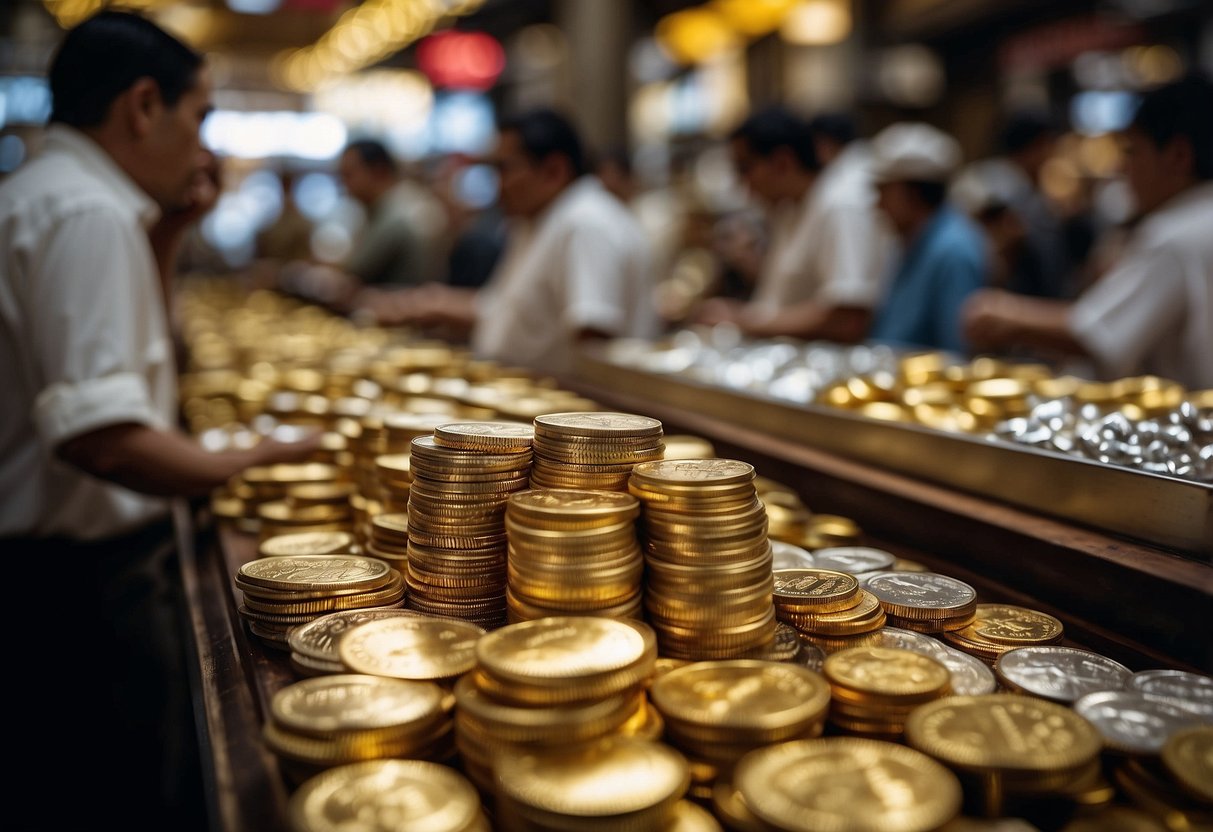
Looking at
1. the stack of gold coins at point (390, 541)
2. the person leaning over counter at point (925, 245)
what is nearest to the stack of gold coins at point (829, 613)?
the stack of gold coins at point (390, 541)

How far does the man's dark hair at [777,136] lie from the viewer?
16.8 ft

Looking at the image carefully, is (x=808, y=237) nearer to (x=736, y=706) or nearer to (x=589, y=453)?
(x=589, y=453)

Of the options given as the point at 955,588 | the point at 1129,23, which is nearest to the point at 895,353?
the point at 955,588

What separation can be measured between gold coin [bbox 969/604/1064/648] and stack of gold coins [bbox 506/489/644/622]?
582mm

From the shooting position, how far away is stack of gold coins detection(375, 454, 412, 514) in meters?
1.70

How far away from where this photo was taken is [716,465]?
4.42 ft

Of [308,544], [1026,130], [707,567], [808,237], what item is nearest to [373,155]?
[808,237]

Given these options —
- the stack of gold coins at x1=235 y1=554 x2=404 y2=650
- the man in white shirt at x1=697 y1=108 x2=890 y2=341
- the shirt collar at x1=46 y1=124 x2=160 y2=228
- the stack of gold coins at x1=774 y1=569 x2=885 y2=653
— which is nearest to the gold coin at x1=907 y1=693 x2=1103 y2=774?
the stack of gold coins at x1=774 y1=569 x2=885 y2=653

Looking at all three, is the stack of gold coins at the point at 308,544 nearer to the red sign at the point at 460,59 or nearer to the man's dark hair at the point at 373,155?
the man's dark hair at the point at 373,155

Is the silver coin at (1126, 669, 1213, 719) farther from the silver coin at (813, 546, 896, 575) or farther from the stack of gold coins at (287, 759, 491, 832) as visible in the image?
the stack of gold coins at (287, 759, 491, 832)

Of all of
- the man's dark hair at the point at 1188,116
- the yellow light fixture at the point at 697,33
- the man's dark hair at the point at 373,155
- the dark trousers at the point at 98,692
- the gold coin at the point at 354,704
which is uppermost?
the yellow light fixture at the point at 697,33

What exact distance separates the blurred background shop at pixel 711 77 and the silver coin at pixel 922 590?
16.2 feet

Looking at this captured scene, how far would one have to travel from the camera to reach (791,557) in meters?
1.64

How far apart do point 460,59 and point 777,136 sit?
8.47 m
